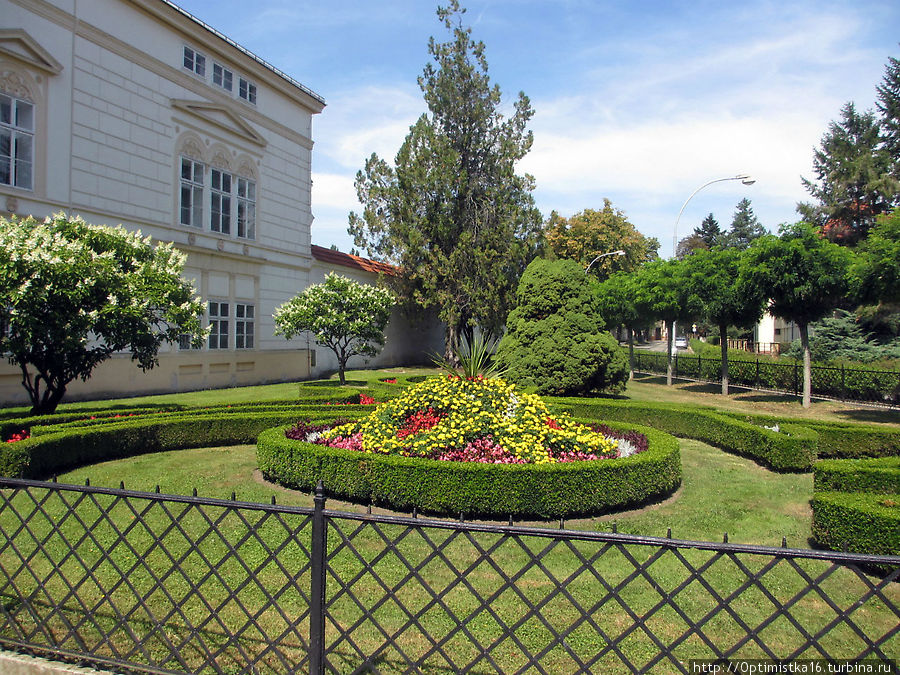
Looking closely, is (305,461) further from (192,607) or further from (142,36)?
(142,36)

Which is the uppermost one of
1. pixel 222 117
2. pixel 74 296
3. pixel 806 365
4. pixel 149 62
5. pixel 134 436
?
pixel 149 62

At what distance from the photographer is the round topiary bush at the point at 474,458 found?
608cm

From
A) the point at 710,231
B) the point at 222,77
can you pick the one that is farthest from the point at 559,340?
the point at 710,231

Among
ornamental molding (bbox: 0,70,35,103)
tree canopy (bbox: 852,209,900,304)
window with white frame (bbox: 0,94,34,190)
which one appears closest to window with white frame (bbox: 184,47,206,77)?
ornamental molding (bbox: 0,70,35,103)

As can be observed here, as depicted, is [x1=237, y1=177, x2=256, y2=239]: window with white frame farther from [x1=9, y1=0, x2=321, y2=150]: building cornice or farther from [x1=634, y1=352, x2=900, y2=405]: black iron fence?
[x1=634, y1=352, x2=900, y2=405]: black iron fence

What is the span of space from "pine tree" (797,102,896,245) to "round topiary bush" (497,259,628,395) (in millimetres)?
27320

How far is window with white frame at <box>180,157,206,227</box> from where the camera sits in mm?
18578

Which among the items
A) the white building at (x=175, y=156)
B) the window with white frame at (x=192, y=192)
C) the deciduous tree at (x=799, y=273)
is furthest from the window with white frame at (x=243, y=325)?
the deciduous tree at (x=799, y=273)

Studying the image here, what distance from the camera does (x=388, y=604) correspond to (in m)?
4.18

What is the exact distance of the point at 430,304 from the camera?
2598cm

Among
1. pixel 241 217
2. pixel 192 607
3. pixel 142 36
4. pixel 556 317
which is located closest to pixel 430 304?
pixel 241 217

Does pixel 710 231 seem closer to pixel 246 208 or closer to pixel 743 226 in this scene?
pixel 743 226

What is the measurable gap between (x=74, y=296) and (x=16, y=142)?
23.1 feet

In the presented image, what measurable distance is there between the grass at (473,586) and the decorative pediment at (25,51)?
11913 mm
